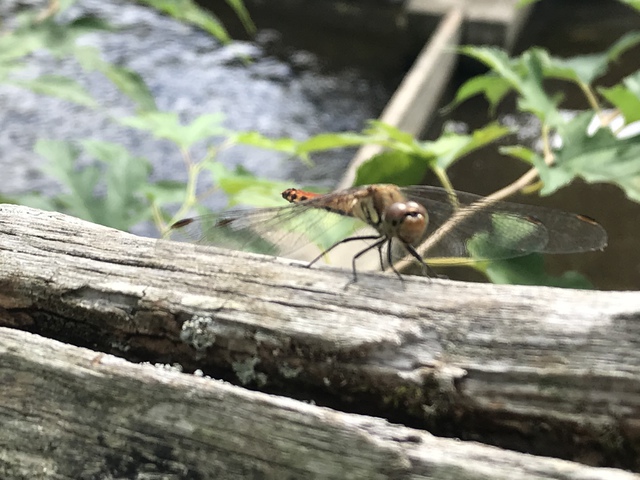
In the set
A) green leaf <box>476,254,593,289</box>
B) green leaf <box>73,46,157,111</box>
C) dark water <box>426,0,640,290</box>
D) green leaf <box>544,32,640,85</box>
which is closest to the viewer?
green leaf <box>476,254,593,289</box>

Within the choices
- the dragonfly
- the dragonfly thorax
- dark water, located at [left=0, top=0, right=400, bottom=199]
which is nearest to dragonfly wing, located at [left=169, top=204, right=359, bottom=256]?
the dragonfly

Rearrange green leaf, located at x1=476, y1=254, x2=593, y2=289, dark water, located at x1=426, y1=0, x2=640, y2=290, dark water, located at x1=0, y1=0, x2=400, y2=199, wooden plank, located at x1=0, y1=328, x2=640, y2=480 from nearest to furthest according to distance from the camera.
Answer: wooden plank, located at x1=0, y1=328, x2=640, y2=480, green leaf, located at x1=476, y1=254, x2=593, y2=289, dark water, located at x1=426, y1=0, x2=640, y2=290, dark water, located at x1=0, y1=0, x2=400, y2=199

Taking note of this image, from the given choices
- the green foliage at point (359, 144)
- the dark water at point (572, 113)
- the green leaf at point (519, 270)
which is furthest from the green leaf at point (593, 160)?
the dark water at point (572, 113)

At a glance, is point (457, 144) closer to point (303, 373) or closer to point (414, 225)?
point (414, 225)

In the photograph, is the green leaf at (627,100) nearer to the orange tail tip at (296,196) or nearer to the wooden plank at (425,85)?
the orange tail tip at (296,196)

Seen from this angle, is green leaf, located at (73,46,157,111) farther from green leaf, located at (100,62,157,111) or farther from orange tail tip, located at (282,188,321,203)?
orange tail tip, located at (282,188,321,203)
